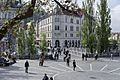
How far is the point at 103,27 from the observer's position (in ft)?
191

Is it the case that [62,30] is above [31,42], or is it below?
above

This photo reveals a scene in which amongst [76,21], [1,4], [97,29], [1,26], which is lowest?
[1,26]

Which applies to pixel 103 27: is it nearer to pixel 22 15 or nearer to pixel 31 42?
pixel 31 42

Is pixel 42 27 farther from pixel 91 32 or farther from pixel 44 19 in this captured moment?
pixel 91 32

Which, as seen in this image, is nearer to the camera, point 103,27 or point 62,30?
point 103,27

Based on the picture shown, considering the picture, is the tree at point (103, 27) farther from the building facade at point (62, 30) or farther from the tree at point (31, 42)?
the building facade at point (62, 30)

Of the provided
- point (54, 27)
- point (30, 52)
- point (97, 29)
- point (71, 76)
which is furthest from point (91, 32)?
point (54, 27)

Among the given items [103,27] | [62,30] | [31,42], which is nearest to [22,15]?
[31,42]

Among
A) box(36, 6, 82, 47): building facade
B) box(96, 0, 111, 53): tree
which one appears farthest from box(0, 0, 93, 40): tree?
box(36, 6, 82, 47): building facade

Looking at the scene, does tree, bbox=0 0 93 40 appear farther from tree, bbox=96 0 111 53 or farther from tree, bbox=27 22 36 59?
tree, bbox=96 0 111 53

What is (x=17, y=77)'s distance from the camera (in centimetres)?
3019

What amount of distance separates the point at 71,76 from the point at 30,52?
811 inches

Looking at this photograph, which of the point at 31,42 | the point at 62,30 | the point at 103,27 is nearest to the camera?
the point at 31,42

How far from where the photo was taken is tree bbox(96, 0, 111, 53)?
57.8 m
